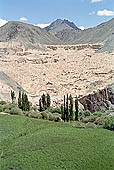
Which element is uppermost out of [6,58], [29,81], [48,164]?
[6,58]

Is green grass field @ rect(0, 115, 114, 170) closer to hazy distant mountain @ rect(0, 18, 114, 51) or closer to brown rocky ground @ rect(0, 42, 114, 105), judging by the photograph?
brown rocky ground @ rect(0, 42, 114, 105)

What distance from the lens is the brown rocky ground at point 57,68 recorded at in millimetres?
71438

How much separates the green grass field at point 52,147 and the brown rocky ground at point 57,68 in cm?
2985

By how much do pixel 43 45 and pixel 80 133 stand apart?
285 ft

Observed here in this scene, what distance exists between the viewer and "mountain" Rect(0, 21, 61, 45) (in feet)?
388

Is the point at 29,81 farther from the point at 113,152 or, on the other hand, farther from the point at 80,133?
the point at 113,152

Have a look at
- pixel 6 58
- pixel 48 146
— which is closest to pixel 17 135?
pixel 48 146

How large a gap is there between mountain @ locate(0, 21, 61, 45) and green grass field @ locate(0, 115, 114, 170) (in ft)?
278

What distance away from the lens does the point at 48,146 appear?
27375 millimetres

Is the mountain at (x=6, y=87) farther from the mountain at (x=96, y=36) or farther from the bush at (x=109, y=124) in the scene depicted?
the mountain at (x=96, y=36)

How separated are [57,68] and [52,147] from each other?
209 feet

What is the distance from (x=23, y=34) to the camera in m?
120

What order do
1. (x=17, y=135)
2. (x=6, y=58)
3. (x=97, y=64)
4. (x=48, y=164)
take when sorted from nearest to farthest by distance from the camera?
(x=48, y=164) → (x=17, y=135) → (x=97, y=64) → (x=6, y=58)

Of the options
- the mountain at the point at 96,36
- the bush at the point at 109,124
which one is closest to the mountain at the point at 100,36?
the mountain at the point at 96,36
